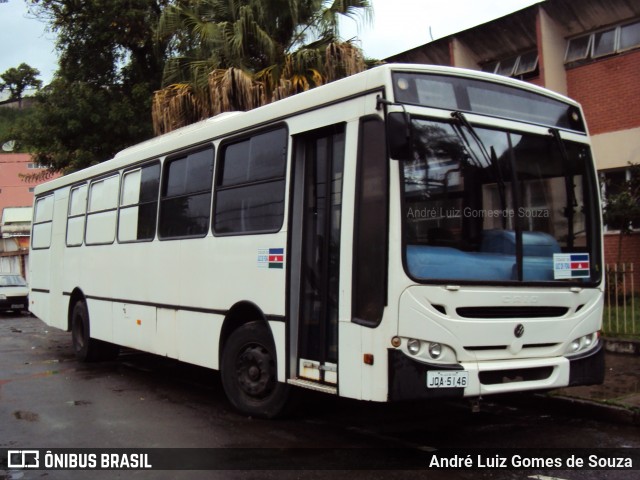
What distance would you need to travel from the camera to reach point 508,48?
54.0 feet

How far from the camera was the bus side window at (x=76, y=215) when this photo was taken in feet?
37.4

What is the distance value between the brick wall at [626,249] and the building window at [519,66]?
14.2 feet

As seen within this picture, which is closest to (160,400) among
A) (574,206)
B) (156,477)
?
(156,477)

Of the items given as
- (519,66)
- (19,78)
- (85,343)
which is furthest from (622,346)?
(19,78)

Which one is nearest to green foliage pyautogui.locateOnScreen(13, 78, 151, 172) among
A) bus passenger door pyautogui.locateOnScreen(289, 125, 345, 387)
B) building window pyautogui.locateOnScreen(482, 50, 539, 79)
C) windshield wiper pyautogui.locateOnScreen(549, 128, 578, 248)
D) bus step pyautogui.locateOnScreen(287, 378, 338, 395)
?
building window pyautogui.locateOnScreen(482, 50, 539, 79)

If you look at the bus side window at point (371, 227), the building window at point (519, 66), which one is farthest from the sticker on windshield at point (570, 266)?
the building window at point (519, 66)

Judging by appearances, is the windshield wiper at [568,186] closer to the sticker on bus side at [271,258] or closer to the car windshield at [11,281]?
the sticker on bus side at [271,258]

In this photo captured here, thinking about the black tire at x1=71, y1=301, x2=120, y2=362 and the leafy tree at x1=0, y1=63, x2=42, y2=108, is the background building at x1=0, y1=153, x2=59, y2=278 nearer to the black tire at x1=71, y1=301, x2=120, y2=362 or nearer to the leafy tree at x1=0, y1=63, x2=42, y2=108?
the black tire at x1=71, y1=301, x2=120, y2=362

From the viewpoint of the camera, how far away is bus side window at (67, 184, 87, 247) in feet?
37.4

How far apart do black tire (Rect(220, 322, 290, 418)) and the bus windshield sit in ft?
6.91

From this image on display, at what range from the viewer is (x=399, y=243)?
5.19 meters

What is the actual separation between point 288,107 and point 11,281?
70.9 feet

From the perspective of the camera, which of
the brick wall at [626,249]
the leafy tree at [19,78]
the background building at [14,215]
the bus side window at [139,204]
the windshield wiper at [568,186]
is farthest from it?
the leafy tree at [19,78]

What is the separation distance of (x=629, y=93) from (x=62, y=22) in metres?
16.8
